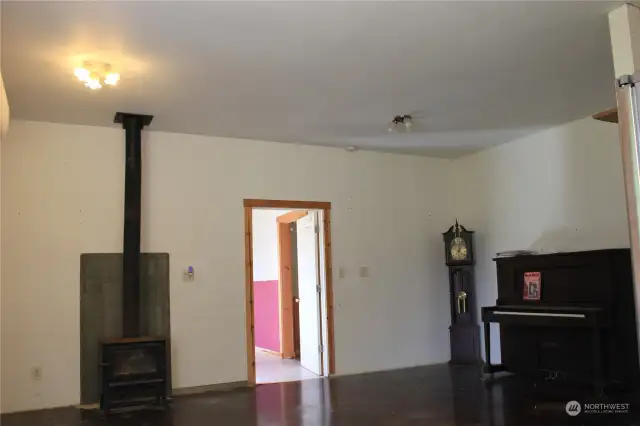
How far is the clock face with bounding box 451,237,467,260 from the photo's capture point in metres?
6.59

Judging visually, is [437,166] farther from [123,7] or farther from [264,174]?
[123,7]

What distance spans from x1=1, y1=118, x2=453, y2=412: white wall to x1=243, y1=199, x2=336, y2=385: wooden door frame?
0.21ft

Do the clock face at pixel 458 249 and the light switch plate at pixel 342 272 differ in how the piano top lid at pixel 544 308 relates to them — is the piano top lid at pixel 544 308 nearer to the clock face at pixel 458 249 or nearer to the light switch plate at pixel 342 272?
the clock face at pixel 458 249

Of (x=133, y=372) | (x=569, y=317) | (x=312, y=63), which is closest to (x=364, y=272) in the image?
(x=569, y=317)

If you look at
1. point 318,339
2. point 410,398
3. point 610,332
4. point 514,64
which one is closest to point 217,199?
point 318,339

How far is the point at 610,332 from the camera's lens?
4.79 m

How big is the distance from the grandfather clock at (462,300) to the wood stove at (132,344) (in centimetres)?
336

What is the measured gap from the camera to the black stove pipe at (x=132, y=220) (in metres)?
5.03

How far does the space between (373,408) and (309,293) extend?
85.9 inches

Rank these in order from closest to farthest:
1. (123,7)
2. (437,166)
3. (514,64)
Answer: (123,7), (514,64), (437,166)

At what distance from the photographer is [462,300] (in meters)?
6.64

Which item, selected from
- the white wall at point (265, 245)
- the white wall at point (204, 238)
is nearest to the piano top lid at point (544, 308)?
the white wall at point (204, 238)

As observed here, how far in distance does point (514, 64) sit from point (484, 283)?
10.6 feet

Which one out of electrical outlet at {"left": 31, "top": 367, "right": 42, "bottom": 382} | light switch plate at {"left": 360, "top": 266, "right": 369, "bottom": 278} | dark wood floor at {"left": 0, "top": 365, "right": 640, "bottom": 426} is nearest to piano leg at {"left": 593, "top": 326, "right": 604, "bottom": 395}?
dark wood floor at {"left": 0, "top": 365, "right": 640, "bottom": 426}
